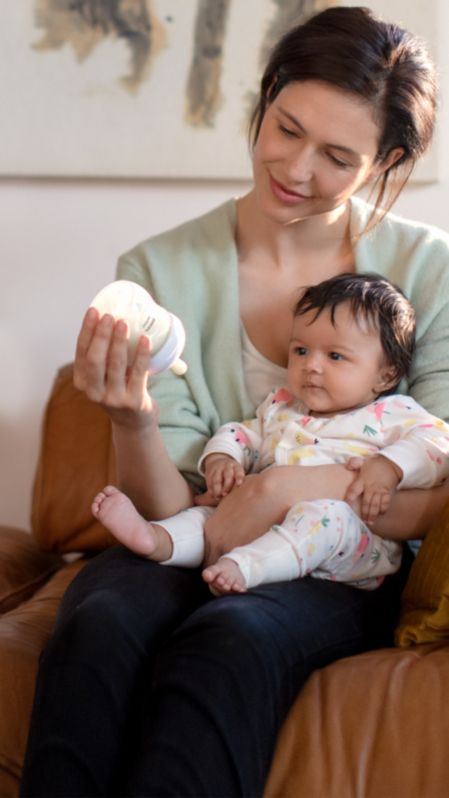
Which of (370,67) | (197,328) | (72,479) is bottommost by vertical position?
(72,479)

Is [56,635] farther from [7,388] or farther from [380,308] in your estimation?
[7,388]

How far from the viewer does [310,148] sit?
1506 millimetres

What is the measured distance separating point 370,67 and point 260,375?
0.48m

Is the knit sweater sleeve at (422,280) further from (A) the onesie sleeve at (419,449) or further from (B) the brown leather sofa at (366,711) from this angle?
(B) the brown leather sofa at (366,711)

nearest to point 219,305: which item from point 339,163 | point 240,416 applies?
point 240,416

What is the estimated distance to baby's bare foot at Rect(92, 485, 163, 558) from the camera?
135 centimetres

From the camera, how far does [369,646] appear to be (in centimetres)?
136

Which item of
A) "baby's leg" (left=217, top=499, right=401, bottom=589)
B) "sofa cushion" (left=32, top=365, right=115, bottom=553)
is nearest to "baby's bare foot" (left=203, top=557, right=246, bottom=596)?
"baby's leg" (left=217, top=499, right=401, bottom=589)

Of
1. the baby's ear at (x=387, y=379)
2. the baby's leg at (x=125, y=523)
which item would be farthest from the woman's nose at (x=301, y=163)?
the baby's leg at (x=125, y=523)

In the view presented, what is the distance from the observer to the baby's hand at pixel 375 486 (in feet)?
4.64

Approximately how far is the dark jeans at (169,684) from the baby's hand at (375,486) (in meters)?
0.15

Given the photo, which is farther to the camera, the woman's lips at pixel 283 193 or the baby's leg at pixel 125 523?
the woman's lips at pixel 283 193

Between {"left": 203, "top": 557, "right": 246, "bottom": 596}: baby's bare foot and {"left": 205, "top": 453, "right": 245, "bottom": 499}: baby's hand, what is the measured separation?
0.21 m

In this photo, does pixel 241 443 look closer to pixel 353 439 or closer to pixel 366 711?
pixel 353 439
